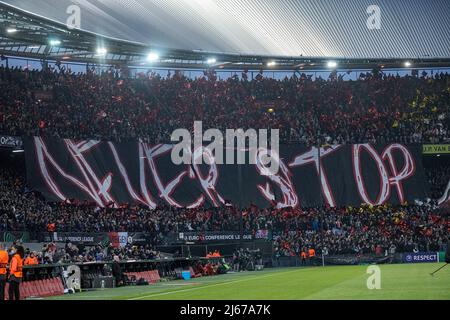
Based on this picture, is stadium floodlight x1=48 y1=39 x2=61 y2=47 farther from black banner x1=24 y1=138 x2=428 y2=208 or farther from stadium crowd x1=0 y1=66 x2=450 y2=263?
black banner x1=24 y1=138 x2=428 y2=208

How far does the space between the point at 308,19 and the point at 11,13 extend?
2445 centimetres

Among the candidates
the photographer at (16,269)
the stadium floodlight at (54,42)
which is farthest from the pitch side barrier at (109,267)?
the stadium floodlight at (54,42)

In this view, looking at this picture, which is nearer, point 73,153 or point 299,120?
point 73,153

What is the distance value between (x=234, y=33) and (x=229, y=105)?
6.74 metres

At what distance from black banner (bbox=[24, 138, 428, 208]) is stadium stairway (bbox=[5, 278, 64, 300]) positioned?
73.6 ft

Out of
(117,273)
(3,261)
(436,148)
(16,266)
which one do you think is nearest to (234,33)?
(436,148)

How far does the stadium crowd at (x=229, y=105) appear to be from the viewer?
57.7 metres

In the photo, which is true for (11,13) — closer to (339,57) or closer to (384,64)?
(339,57)

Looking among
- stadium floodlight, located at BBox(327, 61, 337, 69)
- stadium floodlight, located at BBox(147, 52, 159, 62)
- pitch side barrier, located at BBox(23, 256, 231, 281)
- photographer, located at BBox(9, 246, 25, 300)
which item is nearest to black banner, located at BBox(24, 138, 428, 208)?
stadium floodlight, located at BBox(147, 52, 159, 62)

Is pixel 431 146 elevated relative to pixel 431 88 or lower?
lower

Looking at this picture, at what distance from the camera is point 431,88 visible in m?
69.9
